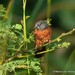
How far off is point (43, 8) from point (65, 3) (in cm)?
13

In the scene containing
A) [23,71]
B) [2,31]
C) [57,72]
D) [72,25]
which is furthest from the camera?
[72,25]

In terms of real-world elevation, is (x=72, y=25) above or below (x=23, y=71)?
above

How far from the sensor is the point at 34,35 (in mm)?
1015

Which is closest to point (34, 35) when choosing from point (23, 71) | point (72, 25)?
point (23, 71)

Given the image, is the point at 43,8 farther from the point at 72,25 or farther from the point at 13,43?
the point at 13,43

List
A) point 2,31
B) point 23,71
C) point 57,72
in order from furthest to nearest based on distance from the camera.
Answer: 1. point 57,72
2. point 23,71
3. point 2,31

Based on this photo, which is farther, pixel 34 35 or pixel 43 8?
pixel 43 8

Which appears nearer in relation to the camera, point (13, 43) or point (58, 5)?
point (13, 43)

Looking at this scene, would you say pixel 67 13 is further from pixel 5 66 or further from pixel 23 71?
pixel 5 66

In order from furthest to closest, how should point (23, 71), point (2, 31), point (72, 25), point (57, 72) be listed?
point (72, 25), point (57, 72), point (23, 71), point (2, 31)

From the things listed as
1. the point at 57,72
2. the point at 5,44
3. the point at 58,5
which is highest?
the point at 58,5

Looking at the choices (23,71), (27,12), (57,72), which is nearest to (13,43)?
(23,71)

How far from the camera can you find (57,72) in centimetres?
153

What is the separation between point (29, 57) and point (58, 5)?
0.83 m
